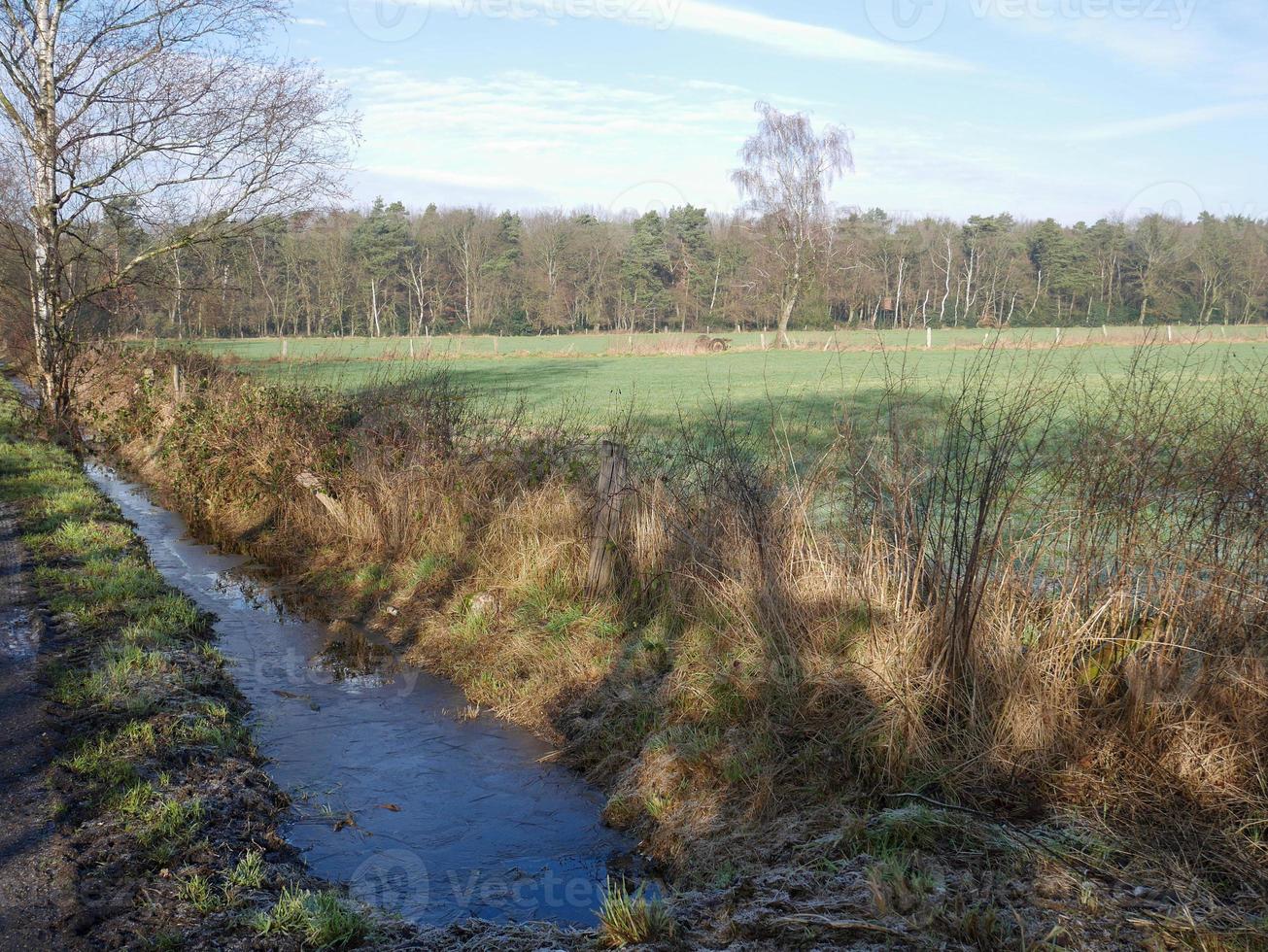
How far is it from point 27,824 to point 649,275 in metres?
79.9

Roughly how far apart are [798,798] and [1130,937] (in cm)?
187

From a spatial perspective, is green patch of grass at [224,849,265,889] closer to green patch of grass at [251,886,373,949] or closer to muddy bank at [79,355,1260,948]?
green patch of grass at [251,886,373,949]

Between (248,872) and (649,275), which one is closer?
(248,872)

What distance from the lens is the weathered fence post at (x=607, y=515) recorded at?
8484 millimetres

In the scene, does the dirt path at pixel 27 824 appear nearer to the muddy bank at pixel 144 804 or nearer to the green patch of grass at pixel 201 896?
the muddy bank at pixel 144 804

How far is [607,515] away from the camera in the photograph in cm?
853

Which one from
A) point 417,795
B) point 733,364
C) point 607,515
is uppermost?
point 607,515

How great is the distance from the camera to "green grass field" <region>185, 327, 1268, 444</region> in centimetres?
793

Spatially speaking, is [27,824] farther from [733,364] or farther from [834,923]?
[733,364]

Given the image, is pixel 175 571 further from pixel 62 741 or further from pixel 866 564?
pixel 866 564

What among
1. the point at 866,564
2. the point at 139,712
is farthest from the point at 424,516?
the point at 866,564

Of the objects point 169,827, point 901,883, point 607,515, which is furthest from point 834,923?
point 607,515

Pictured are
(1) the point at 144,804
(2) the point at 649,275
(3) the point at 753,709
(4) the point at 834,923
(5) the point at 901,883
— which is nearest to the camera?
(4) the point at 834,923

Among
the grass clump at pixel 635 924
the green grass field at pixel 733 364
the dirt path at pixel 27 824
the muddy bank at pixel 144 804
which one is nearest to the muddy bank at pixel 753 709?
the grass clump at pixel 635 924
